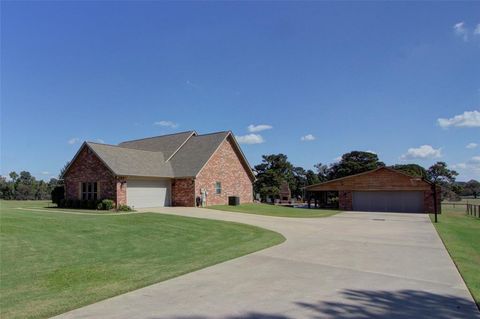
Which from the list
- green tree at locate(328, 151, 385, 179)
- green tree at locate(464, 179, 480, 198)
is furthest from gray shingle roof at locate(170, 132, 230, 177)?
green tree at locate(464, 179, 480, 198)

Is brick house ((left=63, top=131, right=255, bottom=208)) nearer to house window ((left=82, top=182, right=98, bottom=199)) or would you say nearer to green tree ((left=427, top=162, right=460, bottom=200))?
house window ((left=82, top=182, right=98, bottom=199))

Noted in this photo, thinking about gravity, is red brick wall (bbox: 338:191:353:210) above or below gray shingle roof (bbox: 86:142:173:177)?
below

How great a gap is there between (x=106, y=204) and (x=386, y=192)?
2582 centimetres

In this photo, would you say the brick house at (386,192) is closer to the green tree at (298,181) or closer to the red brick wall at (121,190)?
the red brick wall at (121,190)

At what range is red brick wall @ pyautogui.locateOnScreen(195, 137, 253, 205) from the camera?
30938 mm

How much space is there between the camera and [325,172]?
9762cm

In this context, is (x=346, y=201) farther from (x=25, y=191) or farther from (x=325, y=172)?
(x=325, y=172)

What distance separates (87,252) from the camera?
9.73 m

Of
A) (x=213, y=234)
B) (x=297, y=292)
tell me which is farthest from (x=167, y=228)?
(x=297, y=292)

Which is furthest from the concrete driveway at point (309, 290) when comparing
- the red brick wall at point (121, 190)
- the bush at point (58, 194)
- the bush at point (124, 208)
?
the bush at point (58, 194)

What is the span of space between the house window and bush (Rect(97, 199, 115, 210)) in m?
2.32

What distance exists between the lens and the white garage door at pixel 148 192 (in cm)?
2736

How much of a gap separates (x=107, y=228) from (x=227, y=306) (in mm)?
9356

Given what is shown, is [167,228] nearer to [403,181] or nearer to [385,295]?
[385,295]
